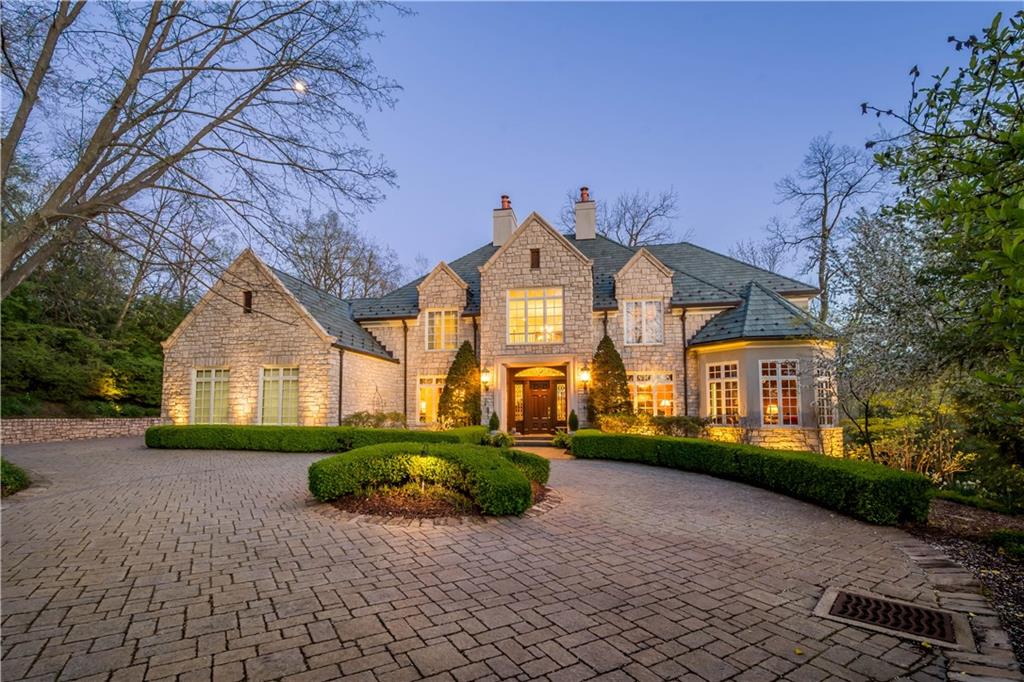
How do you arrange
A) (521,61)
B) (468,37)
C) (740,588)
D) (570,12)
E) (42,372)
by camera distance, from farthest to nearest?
1. (42,372)
2. (521,61)
3. (468,37)
4. (570,12)
5. (740,588)

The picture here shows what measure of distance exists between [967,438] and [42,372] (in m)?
28.8

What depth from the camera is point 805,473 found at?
7969 mm

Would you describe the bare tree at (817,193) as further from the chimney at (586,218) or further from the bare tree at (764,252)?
the chimney at (586,218)

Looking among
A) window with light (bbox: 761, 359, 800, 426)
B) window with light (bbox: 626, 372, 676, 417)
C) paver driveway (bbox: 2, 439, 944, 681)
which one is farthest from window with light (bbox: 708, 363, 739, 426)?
paver driveway (bbox: 2, 439, 944, 681)

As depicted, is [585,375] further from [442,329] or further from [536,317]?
[442,329]

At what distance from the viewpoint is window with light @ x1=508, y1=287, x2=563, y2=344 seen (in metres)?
17.8

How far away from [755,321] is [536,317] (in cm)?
769

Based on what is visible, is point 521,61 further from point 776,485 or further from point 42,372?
point 42,372

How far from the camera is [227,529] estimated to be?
5.89 metres

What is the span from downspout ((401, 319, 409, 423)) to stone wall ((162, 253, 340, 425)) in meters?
3.52

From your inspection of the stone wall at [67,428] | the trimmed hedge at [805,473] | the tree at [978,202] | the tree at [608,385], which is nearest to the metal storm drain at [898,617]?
the tree at [978,202]

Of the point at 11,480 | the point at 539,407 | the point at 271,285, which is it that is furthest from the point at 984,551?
the point at 271,285

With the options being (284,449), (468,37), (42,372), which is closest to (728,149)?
(468,37)

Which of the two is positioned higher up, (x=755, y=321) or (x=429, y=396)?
(x=755, y=321)
